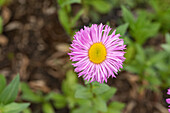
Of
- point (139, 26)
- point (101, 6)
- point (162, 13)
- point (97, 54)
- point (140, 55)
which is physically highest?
point (101, 6)

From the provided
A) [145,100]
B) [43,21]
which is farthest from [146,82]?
[43,21]

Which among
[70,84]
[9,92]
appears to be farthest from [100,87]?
[70,84]

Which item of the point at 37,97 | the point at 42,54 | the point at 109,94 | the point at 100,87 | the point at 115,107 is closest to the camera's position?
the point at 100,87

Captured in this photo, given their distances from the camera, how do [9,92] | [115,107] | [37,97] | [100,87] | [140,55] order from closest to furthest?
[100,87] → [9,92] → [115,107] → [140,55] → [37,97]

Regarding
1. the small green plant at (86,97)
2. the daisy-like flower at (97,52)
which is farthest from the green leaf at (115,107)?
the daisy-like flower at (97,52)

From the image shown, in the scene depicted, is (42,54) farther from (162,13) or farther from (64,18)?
(162,13)

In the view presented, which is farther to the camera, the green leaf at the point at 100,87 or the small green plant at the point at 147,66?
the small green plant at the point at 147,66

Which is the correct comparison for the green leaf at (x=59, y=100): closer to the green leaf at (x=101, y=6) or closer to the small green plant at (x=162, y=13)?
the green leaf at (x=101, y=6)
